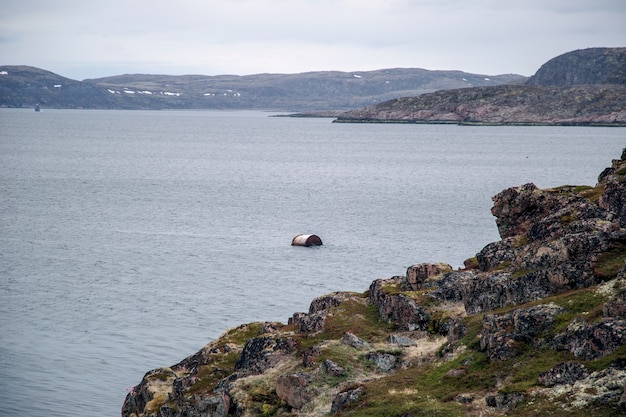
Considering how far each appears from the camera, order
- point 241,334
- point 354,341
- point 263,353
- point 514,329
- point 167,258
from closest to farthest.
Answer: point 514,329 < point 354,341 < point 263,353 < point 241,334 < point 167,258

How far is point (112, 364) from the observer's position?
175 feet

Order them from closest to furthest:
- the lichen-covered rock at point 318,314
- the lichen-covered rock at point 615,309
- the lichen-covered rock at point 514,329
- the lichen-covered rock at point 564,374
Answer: the lichen-covered rock at point 564,374 < the lichen-covered rock at point 615,309 < the lichen-covered rock at point 514,329 < the lichen-covered rock at point 318,314

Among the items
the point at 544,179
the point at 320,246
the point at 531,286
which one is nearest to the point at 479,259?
the point at 531,286

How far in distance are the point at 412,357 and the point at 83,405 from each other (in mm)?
21473

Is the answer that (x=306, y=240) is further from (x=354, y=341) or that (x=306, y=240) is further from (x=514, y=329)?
(x=514, y=329)

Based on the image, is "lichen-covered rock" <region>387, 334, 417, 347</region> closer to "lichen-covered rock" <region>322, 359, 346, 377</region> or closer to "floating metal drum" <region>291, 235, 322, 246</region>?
"lichen-covered rock" <region>322, 359, 346, 377</region>

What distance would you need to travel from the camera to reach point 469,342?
3269cm

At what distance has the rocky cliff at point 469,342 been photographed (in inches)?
1096

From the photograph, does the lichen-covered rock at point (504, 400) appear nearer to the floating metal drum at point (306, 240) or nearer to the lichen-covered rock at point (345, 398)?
the lichen-covered rock at point (345, 398)

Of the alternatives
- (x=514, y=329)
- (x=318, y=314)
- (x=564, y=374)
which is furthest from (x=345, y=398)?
(x=318, y=314)

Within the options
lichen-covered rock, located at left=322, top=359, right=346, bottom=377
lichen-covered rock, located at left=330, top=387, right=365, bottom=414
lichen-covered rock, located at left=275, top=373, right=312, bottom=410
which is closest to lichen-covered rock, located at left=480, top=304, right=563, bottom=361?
lichen-covered rock, located at left=330, top=387, right=365, bottom=414

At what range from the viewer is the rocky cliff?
1096 inches

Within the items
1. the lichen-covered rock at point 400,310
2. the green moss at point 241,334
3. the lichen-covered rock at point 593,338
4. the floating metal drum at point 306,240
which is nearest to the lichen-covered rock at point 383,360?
the lichen-covered rock at point 400,310

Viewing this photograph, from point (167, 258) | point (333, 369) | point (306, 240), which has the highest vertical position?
point (333, 369)
